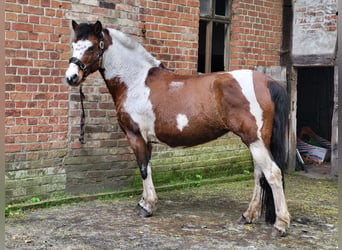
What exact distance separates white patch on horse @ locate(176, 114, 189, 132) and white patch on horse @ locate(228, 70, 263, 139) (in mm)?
685

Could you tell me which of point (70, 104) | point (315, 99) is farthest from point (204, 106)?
point (315, 99)

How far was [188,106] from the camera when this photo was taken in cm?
471

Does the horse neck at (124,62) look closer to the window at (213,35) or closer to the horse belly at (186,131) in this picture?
the horse belly at (186,131)

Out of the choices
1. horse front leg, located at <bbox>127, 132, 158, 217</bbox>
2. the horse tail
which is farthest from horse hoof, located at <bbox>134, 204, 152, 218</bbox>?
the horse tail

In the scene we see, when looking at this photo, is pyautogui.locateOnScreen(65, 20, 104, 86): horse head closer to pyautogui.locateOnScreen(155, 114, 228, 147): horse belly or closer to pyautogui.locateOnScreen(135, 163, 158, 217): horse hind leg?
pyautogui.locateOnScreen(155, 114, 228, 147): horse belly

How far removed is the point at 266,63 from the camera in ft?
26.0

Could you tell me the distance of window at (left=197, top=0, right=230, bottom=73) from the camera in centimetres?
715

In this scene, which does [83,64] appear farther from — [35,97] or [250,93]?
[250,93]

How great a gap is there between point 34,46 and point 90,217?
6.85 ft

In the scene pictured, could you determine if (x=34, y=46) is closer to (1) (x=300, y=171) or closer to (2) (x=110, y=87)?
(2) (x=110, y=87)

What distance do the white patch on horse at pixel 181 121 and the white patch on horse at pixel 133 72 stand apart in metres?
0.29

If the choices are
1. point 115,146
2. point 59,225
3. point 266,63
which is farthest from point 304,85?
point 59,225

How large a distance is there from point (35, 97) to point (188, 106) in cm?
187

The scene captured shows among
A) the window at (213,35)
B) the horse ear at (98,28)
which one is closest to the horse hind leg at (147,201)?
the horse ear at (98,28)
